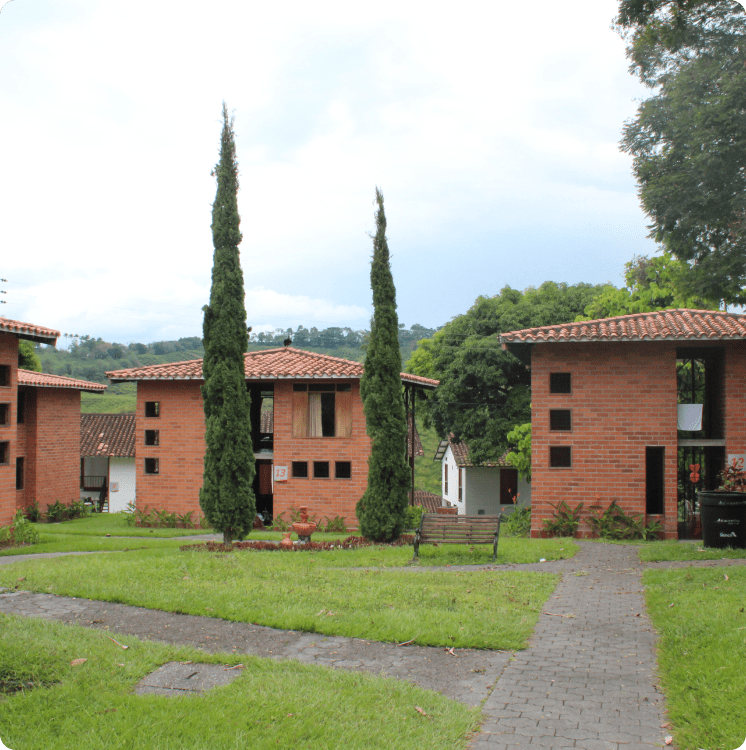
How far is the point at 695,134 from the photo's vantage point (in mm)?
13680

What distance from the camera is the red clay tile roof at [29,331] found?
1677cm

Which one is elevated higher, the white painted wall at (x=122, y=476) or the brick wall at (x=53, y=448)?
the brick wall at (x=53, y=448)

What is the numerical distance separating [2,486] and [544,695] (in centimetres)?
1599

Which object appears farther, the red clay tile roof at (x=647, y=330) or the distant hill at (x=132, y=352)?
the distant hill at (x=132, y=352)

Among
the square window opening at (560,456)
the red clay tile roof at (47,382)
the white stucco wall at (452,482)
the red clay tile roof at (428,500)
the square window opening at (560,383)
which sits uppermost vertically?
the red clay tile roof at (47,382)

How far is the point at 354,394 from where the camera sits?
2223 cm

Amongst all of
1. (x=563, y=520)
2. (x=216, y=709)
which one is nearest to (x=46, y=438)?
(x=563, y=520)

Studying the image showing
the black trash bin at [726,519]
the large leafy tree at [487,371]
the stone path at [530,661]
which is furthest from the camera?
the large leafy tree at [487,371]

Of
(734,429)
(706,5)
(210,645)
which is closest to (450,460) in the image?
(734,429)

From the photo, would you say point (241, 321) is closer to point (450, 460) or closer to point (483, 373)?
point (483, 373)

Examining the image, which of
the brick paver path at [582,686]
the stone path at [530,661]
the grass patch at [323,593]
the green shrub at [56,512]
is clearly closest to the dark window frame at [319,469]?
the grass patch at [323,593]

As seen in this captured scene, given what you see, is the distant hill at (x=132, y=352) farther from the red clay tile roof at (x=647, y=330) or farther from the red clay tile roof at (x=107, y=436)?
the red clay tile roof at (x=647, y=330)

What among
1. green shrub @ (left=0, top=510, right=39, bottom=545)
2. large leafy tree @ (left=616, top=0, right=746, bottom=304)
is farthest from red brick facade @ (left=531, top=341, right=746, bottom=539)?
green shrub @ (left=0, top=510, right=39, bottom=545)

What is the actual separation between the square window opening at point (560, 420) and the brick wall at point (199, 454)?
6537mm
